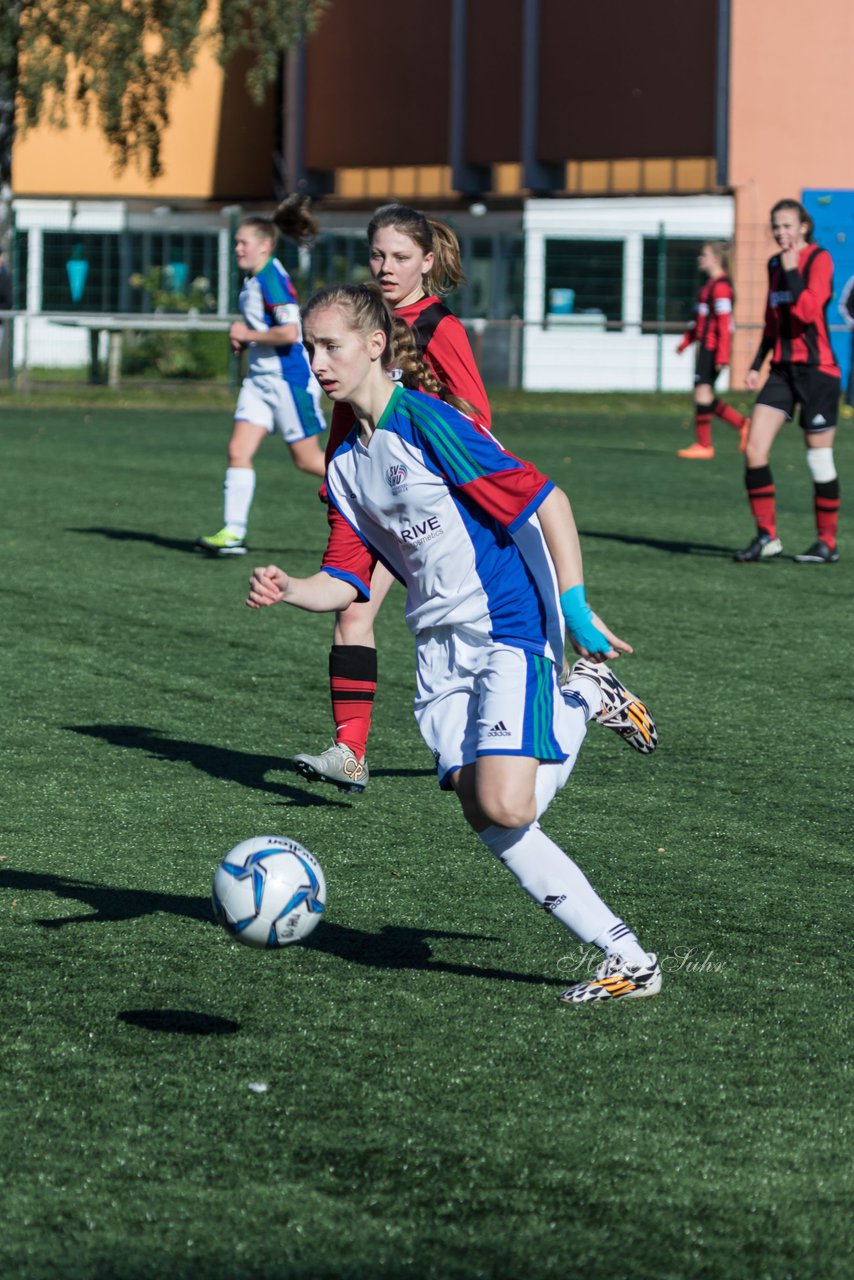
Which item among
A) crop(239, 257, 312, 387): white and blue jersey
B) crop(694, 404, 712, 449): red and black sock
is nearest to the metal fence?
crop(694, 404, 712, 449): red and black sock

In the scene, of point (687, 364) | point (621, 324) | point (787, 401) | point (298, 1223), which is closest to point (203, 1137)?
point (298, 1223)

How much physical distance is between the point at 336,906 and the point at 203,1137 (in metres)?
1.56

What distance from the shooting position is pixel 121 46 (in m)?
28.6

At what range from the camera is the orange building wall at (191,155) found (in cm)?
3997

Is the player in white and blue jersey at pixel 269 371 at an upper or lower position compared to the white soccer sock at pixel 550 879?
upper

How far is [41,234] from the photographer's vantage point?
3394cm

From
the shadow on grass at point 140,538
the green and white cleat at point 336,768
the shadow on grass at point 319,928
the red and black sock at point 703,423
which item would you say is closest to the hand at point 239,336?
the shadow on grass at point 140,538

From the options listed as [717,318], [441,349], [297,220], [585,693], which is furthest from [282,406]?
[717,318]

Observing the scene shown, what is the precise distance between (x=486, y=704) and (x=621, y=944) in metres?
0.59

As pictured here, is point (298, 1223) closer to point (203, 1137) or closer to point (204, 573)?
point (203, 1137)

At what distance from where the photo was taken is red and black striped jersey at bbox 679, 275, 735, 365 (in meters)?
19.0

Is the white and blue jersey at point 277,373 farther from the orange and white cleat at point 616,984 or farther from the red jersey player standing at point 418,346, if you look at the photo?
the orange and white cleat at point 616,984

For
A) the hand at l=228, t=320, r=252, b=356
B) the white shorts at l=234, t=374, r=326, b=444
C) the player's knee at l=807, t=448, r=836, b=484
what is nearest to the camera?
the hand at l=228, t=320, r=252, b=356

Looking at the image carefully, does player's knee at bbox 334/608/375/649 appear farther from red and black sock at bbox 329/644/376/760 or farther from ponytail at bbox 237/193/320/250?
ponytail at bbox 237/193/320/250
